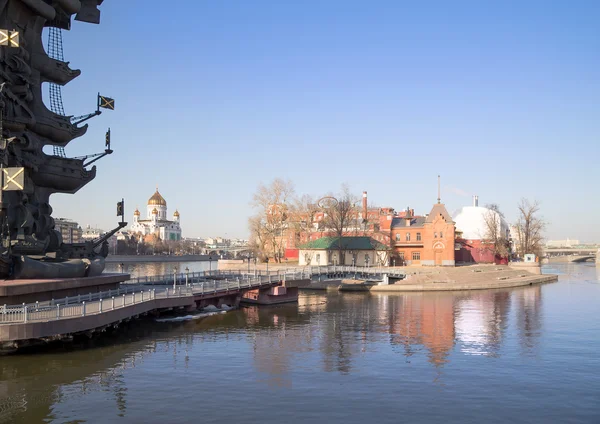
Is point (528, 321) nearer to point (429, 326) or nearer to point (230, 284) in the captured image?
point (429, 326)

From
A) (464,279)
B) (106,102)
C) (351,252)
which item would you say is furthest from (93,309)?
(351,252)

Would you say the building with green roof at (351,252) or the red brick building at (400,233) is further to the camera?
the red brick building at (400,233)

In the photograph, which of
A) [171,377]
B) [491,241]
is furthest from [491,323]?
[491,241]

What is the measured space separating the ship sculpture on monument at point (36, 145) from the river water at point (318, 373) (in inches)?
263

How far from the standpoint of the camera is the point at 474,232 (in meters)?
113

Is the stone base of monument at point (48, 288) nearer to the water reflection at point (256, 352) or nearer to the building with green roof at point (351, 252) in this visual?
the water reflection at point (256, 352)

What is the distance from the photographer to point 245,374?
28.2 m

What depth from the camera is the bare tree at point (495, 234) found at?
340 feet

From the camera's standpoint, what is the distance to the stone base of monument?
31.3m

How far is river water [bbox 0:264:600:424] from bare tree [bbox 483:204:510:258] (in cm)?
5831

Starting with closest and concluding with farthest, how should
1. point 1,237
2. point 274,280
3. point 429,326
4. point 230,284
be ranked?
point 1,237 → point 429,326 → point 230,284 → point 274,280

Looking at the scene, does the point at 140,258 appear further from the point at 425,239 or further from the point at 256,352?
the point at 256,352

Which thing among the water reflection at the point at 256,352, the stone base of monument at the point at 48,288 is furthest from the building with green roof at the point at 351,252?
the stone base of monument at the point at 48,288

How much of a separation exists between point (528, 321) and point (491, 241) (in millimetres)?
61556
